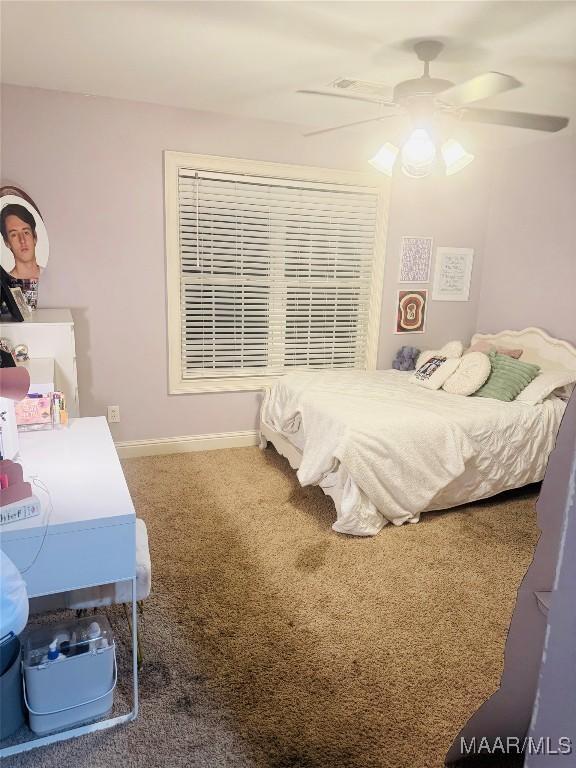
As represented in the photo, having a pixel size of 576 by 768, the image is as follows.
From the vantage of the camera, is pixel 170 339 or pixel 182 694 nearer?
pixel 182 694

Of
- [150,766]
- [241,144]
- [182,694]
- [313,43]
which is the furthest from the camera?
[241,144]

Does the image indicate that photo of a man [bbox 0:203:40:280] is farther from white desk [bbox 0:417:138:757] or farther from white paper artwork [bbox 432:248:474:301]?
white paper artwork [bbox 432:248:474:301]

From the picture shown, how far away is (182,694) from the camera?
1720mm

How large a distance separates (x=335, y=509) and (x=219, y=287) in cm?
178

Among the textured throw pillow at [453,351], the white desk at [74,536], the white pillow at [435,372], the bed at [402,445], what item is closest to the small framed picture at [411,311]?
the textured throw pillow at [453,351]

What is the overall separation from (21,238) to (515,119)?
2785 millimetres

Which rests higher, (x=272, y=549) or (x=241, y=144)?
(x=241, y=144)

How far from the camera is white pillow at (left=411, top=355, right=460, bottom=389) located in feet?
11.9

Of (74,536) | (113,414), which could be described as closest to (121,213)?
(113,414)

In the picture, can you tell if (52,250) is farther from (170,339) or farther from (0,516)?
(0,516)

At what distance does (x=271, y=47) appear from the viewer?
2410mm

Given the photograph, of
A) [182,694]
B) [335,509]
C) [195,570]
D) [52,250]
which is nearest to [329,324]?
[335,509]

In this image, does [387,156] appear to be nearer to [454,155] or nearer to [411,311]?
[454,155]

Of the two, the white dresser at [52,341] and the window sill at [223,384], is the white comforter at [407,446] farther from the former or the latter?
the white dresser at [52,341]
